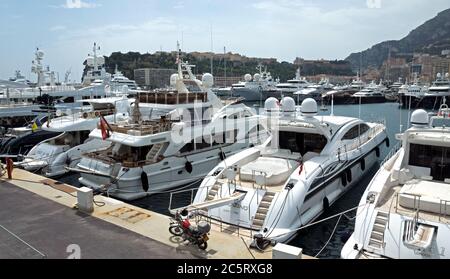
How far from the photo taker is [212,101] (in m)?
22.0

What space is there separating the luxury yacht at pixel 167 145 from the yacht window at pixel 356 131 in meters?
6.86

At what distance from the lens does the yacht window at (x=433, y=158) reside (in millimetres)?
12234

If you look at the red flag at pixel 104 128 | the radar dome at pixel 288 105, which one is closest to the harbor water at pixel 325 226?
the red flag at pixel 104 128

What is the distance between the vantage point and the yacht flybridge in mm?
11395

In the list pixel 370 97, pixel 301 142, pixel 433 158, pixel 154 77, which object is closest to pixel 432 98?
pixel 370 97

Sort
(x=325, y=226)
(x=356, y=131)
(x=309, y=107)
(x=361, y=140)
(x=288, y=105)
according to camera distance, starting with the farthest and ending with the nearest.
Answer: (x=361, y=140) → (x=356, y=131) → (x=288, y=105) → (x=309, y=107) → (x=325, y=226)

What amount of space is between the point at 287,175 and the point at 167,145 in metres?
6.87

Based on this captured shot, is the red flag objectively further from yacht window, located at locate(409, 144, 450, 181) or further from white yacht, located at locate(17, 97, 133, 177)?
yacht window, located at locate(409, 144, 450, 181)

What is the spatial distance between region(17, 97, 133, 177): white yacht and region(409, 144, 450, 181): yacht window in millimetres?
16408

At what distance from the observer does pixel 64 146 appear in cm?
2209

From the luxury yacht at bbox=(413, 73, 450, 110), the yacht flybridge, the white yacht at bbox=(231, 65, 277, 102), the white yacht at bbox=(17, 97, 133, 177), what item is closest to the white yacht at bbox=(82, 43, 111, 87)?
the white yacht at bbox=(17, 97, 133, 177)

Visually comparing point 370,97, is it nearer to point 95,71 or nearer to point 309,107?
point 95,71

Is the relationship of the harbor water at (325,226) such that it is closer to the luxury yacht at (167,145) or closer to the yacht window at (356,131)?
the luxury yacht at (167,145)

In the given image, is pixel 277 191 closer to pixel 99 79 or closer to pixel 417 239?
pixel 417 239
